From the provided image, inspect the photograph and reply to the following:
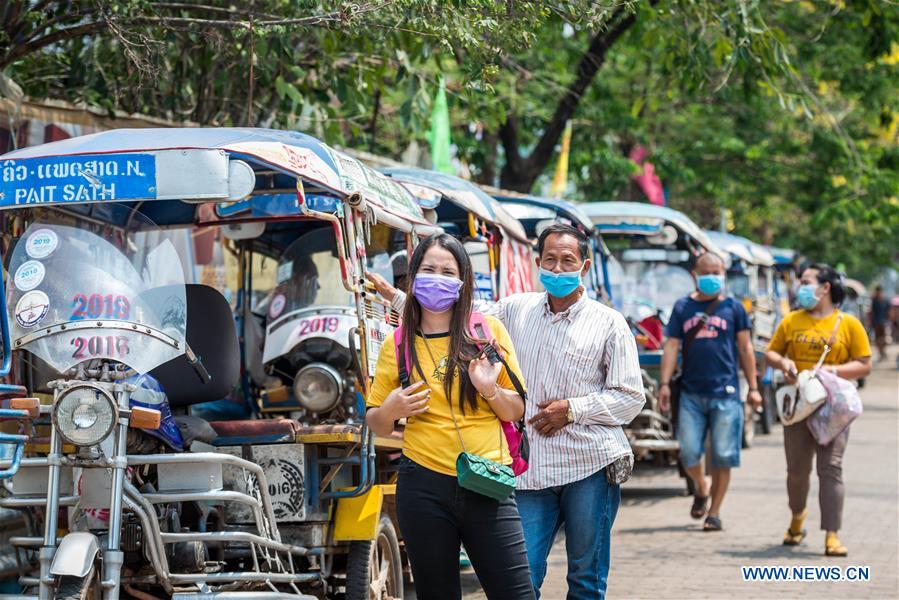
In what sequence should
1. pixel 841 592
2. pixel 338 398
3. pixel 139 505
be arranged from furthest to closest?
pixel 841 592 < pixel 338 398 < pixel 139 505

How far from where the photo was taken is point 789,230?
37156mm

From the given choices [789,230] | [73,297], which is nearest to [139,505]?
[73,297]

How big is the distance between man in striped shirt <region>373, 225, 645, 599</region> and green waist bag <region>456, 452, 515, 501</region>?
2.57 feet

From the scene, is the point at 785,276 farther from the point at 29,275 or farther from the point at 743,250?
the point at 29,275

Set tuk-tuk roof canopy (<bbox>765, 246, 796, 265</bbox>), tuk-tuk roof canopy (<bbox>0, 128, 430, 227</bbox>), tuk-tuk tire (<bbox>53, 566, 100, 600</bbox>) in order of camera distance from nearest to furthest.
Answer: tuk-tuk tire (<bbox>53, 566, 100, 600</bbox>), tuk-tuk roof canopy (<bbox>0, 128, 430, 227</bbox>), tuk-tuk roof canopy (<bbox>765, 246, 796, 265</bbox>)

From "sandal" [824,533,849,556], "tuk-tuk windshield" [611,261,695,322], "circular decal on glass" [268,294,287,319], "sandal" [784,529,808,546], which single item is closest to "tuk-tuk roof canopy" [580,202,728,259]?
"tuk-tuk windshield" [611,261,695,322]

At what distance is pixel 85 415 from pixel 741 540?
19.5 ft

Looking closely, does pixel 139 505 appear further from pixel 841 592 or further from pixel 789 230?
pixel 789 230

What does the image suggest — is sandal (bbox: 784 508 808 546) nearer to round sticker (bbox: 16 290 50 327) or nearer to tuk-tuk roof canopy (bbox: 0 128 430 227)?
tuk-tuk roof canopy (bbox: 0 128 430 227)

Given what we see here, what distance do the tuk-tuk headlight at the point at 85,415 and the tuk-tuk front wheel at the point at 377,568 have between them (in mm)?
1714

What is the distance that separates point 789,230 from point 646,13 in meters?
27.8

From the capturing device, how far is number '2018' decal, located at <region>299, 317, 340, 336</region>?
7133 millimetres

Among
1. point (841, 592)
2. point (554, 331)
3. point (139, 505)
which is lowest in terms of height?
point (841, 592)

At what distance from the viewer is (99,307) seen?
17.9 ft
